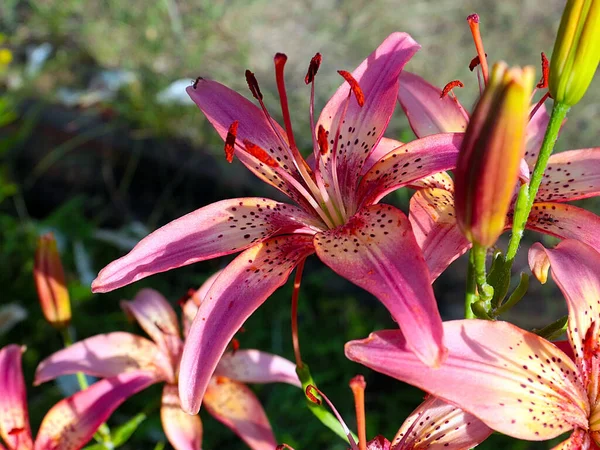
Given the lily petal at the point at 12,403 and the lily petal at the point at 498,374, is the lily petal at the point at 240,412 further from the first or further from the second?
the lily petal at the point at 498,374

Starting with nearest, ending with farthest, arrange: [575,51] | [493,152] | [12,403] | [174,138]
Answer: [493,152], [575,51], [12,403], [174,138]

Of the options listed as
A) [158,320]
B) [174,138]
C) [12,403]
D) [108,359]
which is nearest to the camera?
[12,403]

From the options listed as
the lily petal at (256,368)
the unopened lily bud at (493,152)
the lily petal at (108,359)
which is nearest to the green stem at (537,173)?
the unopened lily bud at (493,152)

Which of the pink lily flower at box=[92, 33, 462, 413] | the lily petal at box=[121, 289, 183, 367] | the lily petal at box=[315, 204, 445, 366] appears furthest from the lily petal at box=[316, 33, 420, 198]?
the lily petal at box=[121, 289, 183, 367]

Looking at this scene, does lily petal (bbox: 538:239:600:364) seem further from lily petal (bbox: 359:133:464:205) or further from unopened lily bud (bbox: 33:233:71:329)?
unopened lily bud (bbox: 33:233:71:329)

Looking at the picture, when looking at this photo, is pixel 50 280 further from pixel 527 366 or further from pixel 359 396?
pixel 527 366

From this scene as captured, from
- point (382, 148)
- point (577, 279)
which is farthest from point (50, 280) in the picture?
point (577, 279)

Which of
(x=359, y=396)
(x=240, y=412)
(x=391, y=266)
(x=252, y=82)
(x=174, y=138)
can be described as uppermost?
(x=174, y=138)
